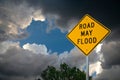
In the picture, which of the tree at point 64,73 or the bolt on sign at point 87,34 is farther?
the tree at point 64,73

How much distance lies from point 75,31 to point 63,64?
93.7 m

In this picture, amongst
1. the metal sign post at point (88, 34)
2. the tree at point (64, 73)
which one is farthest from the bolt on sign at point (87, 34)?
the tree at point (64, 73)

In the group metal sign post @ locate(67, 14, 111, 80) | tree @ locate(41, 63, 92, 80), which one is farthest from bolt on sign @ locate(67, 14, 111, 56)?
tree @ locate(41, 63, 92, 80)

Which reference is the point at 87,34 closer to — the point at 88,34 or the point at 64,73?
the point at 88,34

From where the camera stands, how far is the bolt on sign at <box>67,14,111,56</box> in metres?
11.2

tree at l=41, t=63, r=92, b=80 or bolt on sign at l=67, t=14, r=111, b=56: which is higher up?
tree at l=41, t=63, r=92, b=80

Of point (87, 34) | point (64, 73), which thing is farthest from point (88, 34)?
point (64, 73)

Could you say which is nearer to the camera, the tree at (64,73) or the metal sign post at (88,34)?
the metal sign post at (88,34)

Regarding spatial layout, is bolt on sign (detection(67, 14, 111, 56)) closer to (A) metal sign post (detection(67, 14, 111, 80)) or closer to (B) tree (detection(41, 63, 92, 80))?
(A) metal sign post (detection(67, 14, 111, 80))

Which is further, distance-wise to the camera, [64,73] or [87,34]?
[64,73]

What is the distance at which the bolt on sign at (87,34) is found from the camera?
1123 centimetres

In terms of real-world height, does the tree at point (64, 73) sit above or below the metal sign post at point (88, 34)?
above

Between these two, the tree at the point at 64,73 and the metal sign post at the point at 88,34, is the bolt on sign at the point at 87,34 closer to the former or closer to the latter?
the metal sign post at the point at 88,34

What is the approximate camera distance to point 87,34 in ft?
37.3
